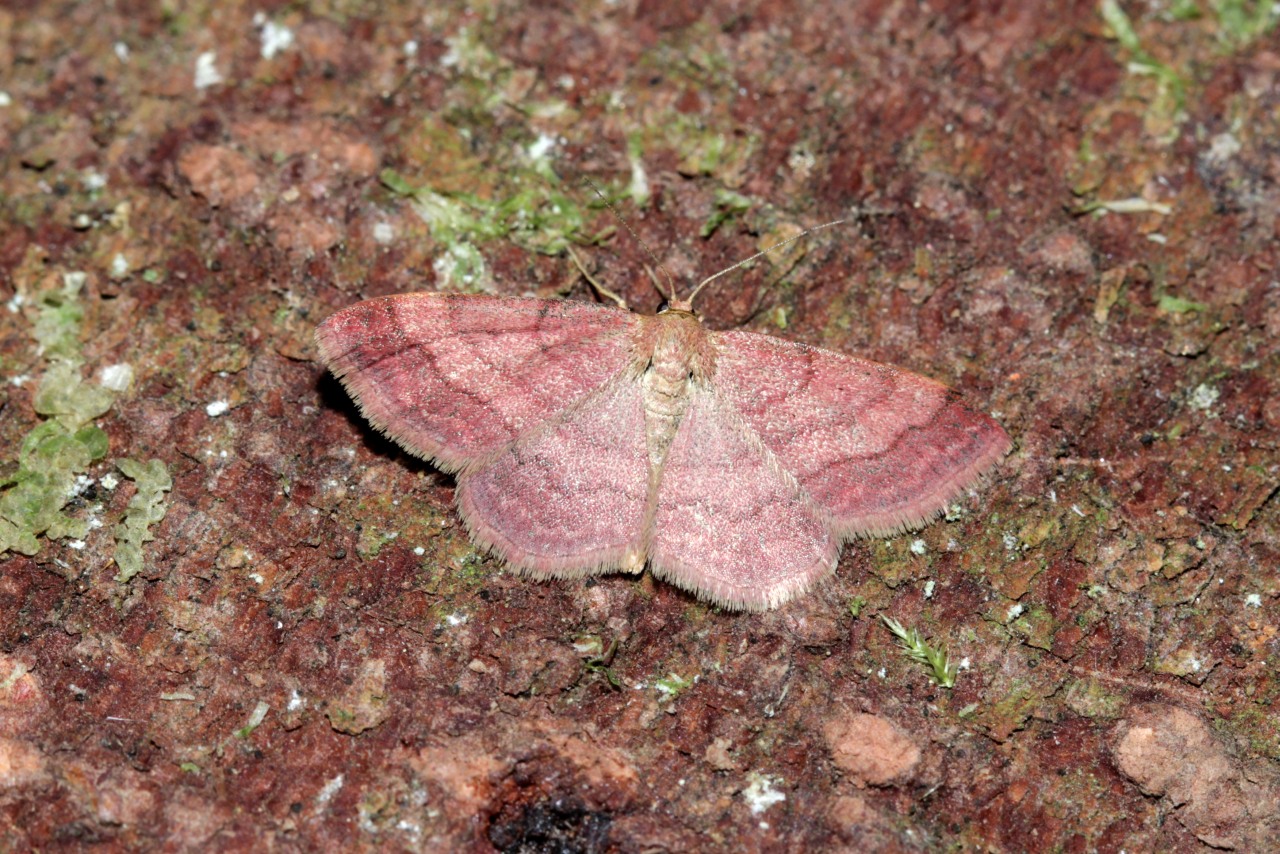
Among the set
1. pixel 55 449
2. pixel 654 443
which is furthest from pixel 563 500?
pixel 55 449

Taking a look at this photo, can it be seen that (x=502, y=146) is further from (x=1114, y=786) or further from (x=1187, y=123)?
(x=1114, y=786)

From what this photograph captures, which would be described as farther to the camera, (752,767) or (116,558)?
(116,558)

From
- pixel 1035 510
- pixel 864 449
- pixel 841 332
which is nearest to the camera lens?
pixel 864 449

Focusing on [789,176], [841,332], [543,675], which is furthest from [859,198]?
[543,675]

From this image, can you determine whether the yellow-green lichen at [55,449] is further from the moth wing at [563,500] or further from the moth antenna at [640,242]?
the moth antenna at [640,242]

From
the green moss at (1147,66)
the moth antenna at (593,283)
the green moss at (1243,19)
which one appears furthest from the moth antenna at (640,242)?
the green moss at (1243,19)

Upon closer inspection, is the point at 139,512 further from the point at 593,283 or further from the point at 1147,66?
the point at 1147,66

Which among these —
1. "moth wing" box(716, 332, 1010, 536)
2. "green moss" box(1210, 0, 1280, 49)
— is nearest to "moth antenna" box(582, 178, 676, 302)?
"moth wing" box(716, 332, 1010, 536)
